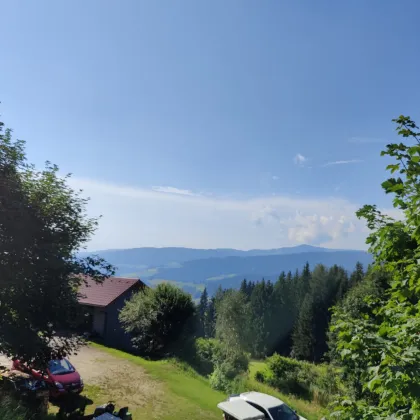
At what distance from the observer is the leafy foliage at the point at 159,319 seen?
80.7 feet

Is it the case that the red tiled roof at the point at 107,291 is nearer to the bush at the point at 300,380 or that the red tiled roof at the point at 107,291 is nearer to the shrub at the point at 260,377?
the shrub at the point at 260,377

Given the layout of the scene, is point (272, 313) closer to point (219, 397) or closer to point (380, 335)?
point (219, 397)

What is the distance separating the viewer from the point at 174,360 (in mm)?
22344

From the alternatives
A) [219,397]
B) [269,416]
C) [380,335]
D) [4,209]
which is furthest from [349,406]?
[219,397]

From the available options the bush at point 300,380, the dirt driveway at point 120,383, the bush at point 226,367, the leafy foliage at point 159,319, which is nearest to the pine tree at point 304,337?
the bush at point 300,380

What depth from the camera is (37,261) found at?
28.0 ft

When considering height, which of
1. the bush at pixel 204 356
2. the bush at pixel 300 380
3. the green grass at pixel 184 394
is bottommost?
the bush at pixel 300 380

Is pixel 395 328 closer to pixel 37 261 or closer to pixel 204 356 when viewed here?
pixel 37 261

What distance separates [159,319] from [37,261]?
57.7 feet

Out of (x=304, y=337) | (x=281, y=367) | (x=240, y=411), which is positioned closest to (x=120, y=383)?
(x=240, y=411)

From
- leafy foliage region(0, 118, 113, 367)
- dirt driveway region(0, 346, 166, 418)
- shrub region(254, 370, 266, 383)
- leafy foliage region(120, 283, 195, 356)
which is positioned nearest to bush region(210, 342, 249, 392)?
shrub region(254, 370, 266, 383)

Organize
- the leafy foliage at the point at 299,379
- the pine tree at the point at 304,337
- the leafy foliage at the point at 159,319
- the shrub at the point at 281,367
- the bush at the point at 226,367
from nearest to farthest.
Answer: the bush at the point at 226,367, the leafy foliage at the point at 299,379, the leafy foliage at the point at 159,319, the shrub at the point at 281,367, the pine tree at the point at 304,337

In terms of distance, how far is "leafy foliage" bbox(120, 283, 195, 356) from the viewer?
80.7 ft

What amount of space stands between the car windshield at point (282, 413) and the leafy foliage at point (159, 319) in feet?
44.5
